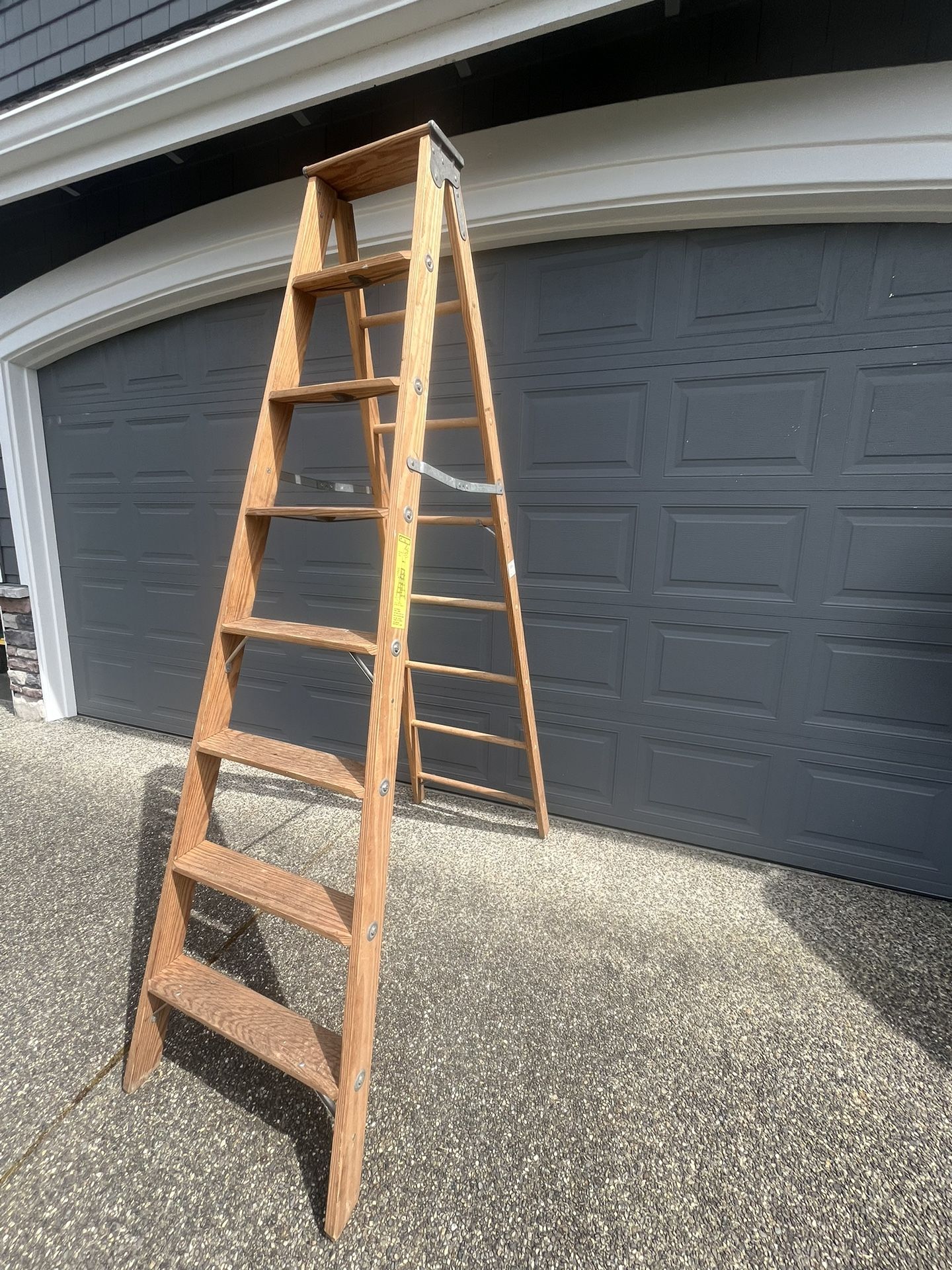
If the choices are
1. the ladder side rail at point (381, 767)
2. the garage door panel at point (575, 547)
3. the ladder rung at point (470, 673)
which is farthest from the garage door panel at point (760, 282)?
the ladder rung at point (470, 673)

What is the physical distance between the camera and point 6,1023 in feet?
4.83

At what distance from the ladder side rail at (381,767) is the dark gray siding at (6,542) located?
374cm

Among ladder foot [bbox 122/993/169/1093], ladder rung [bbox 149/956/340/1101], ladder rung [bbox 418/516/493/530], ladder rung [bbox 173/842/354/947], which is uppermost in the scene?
ladder rung [bbox 418/516/493/530]

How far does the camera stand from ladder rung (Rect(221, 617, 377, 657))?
1107 millimetres

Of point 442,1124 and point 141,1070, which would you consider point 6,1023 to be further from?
point 442,1124

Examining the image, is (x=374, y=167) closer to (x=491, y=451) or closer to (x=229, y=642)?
(x=491, y=451)

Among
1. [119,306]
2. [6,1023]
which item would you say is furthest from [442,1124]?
[119,306]

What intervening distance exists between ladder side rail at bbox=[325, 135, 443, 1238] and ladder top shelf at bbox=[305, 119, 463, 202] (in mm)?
200

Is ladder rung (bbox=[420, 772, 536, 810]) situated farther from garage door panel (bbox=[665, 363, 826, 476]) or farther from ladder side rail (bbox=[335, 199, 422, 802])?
garage door panel (bbox=[665, 363, 826, 476])

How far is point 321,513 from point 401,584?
0.25 m

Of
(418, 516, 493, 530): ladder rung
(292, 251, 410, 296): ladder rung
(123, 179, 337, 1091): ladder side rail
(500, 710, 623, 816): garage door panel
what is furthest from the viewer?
(500, 710, 623, 816): garage door panel

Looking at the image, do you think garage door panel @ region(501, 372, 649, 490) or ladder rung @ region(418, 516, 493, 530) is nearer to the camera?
ladder rung @ region(418, 516, 493, 530)

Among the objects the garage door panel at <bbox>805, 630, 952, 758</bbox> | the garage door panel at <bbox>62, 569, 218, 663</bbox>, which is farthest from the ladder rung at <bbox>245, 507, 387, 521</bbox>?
the garage door panel at <bbox>62, 569, 218, 663</bbox>

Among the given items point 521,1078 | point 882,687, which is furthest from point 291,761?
point 882,687
